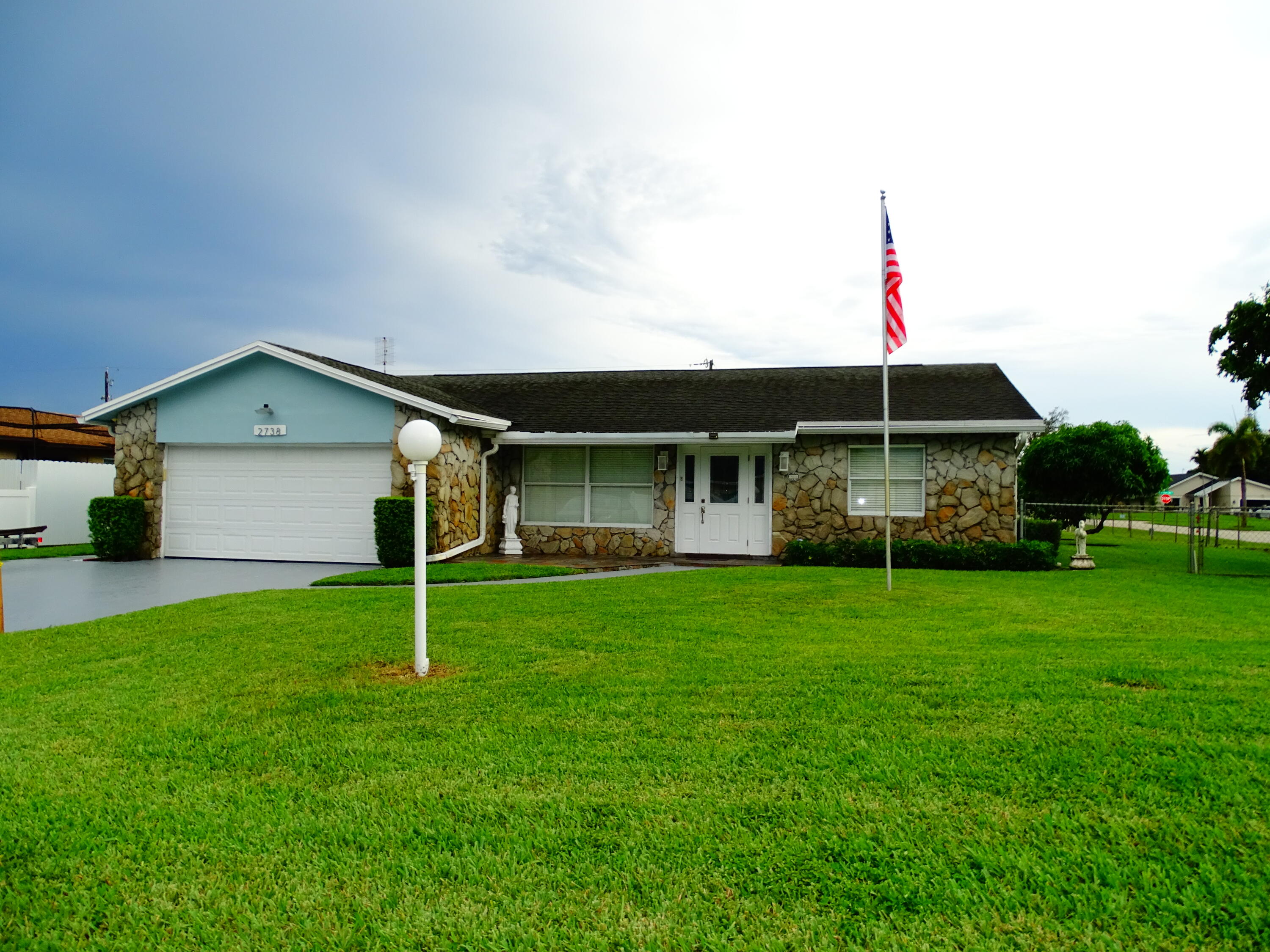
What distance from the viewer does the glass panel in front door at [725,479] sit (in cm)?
1420

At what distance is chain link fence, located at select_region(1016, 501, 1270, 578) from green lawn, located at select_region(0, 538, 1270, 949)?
778 centimetres

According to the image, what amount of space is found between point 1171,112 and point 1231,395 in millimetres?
7695

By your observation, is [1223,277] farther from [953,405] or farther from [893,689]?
[893,689]

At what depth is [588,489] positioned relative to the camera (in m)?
14.6

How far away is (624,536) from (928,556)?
5626 mm

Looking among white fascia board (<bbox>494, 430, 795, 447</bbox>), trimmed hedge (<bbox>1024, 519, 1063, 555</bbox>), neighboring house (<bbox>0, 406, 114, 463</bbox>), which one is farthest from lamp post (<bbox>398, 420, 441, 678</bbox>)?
neighboring house (<bbox>0, 406, 114, 463</bbox>)

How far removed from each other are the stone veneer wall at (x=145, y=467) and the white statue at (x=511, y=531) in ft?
20.8

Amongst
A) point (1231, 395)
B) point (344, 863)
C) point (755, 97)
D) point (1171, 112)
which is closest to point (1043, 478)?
point (1231, 395)

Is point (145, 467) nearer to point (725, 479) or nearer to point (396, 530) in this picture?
point (396, 530)

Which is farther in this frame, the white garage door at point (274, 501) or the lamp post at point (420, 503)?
the white garage door at point (274, 501)

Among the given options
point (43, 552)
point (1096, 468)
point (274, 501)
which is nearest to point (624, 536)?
point (274, 501)

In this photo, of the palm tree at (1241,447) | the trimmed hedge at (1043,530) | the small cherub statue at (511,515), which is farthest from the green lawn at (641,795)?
the palm tree at (1241,447)

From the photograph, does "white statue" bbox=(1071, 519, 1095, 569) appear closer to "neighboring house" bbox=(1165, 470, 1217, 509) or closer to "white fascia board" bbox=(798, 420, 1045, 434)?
"white fascia board" bbox=(798, 420, 1045, 434)

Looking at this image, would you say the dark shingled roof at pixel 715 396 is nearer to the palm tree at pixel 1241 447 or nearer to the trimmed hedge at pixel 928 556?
the trimmed hedge at pixel 928 556
